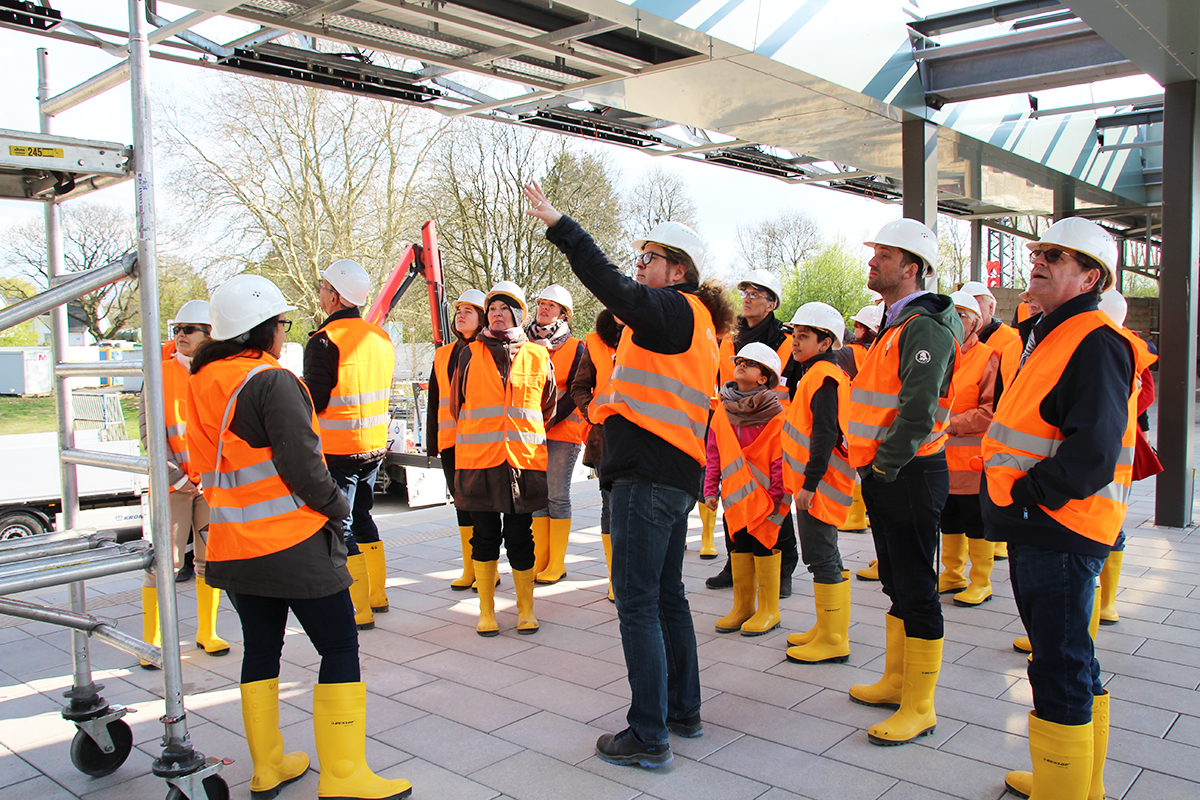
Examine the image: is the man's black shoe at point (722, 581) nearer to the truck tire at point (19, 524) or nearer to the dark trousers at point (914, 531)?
the dark trousers at point (914, 531)

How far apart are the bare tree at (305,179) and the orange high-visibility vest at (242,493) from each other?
928 inches

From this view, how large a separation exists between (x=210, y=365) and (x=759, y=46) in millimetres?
4114

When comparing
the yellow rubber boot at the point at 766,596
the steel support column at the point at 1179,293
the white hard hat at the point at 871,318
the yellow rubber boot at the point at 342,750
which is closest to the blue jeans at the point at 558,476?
the yellow rubber boot at the point at 766,596

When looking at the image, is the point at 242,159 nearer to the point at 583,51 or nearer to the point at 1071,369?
the point at 583,51

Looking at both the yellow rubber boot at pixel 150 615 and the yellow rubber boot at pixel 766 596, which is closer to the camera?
the yellow rubber boot at pixel 150 615

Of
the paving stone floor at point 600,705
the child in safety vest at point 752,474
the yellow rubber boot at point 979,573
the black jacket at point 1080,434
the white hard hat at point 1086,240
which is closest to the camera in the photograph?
the black jacket at point 1080,434

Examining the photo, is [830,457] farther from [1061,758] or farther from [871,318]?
[871,318]

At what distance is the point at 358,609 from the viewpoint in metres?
5.34

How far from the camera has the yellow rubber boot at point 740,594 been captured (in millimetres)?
5199

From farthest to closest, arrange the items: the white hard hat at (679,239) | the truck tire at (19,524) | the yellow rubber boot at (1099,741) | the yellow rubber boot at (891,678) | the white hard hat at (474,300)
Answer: the truck tire at (19,524)
the white hard hat at (474,300)
the yellow rubber boot at (891,678)
the white hard hat at (679,239)
the yellow rubber boot at (1099,741)

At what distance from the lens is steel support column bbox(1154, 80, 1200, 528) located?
758 cm

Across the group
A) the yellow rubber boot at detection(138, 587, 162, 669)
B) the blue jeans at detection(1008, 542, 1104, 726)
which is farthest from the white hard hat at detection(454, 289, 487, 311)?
the blue jeans at detection(1008, 542, 1104, 726)

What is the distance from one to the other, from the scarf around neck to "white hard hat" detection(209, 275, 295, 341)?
2774 millimetres

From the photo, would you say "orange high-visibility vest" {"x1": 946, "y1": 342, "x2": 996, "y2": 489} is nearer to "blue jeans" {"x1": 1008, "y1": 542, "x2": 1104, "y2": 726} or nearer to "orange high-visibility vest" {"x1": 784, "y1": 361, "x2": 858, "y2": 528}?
"orange high-visibility vest" {"x1": 784, "y1": 361, "x2": 858, "y2": 528}
